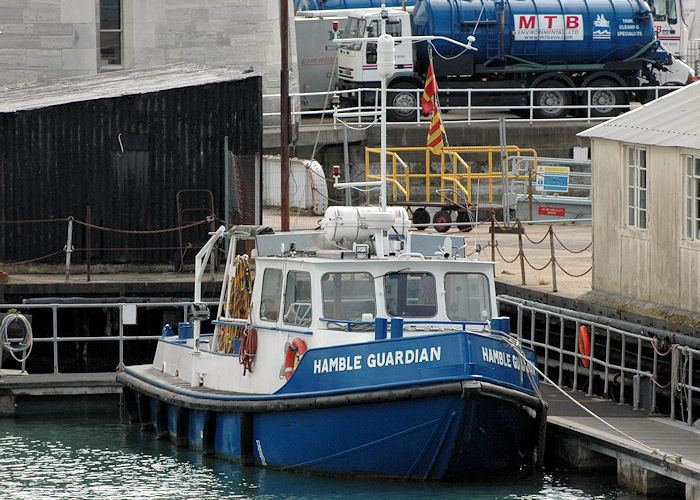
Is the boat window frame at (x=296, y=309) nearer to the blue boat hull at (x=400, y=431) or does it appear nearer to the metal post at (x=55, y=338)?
the blue boat hull at (x=400, y=431)

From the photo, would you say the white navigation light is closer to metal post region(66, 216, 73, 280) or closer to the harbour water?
the harbour water

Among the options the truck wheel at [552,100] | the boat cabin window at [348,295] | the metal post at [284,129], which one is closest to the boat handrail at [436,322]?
the boat cabin window at [348,295]

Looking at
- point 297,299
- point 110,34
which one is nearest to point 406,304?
point 297,299

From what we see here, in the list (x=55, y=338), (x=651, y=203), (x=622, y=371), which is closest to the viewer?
(x=622, y=371)

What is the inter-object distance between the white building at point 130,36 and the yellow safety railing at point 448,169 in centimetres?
468

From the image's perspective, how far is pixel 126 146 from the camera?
878 inches

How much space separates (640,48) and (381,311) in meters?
22.8

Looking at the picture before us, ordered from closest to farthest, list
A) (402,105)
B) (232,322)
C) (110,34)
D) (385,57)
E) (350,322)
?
(350,322), (385,57), (232,322), (110,34), (402,105)

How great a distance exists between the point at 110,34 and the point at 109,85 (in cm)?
757

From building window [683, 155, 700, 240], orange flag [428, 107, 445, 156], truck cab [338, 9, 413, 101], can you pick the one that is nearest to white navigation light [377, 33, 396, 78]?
orange flag [428, 107, 445, 156]

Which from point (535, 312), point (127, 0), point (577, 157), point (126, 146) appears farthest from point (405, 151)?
point (535, 312)

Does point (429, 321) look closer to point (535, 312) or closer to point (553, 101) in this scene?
point (535, 312)

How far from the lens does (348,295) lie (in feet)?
48.7

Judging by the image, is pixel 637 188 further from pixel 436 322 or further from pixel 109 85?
pixel 109 85
